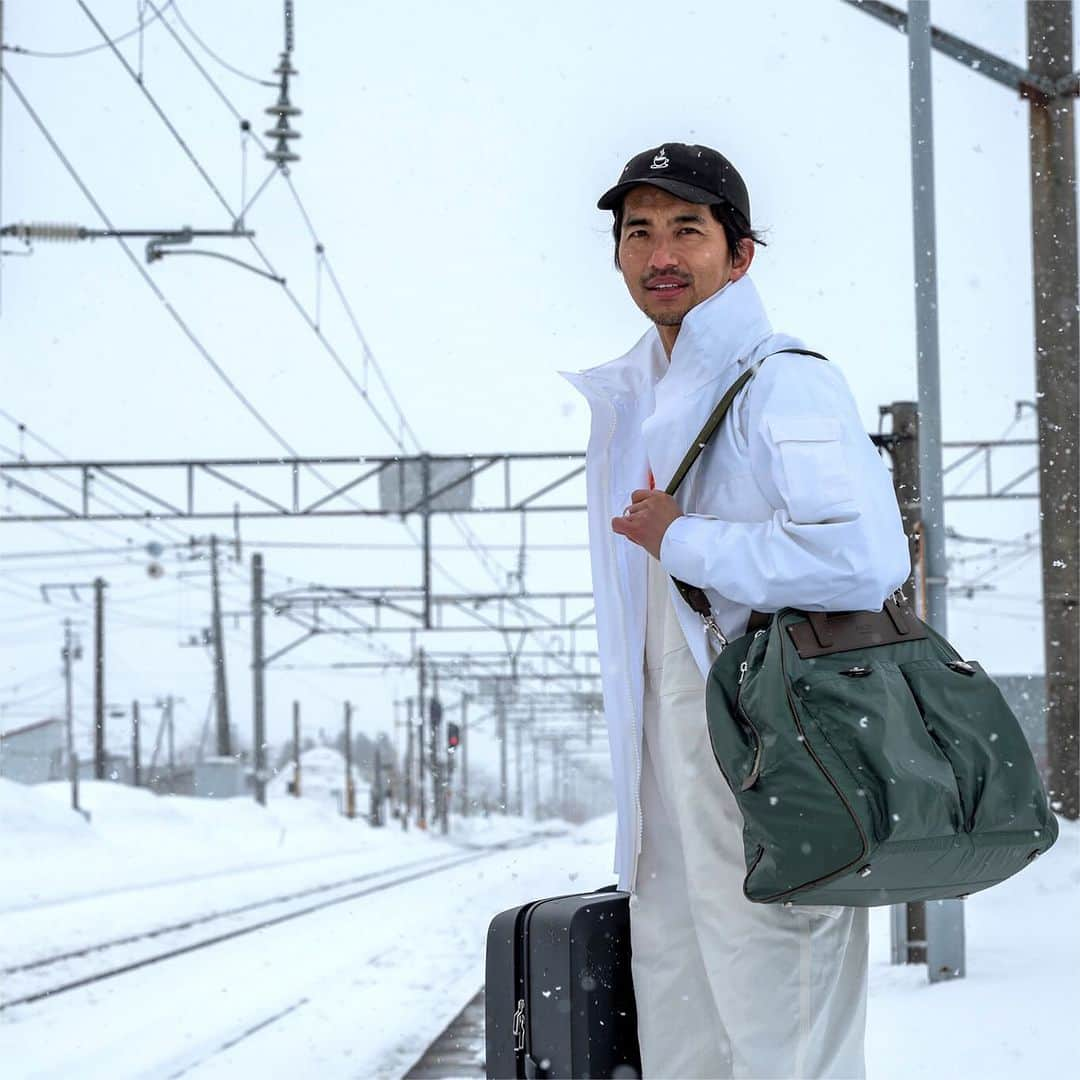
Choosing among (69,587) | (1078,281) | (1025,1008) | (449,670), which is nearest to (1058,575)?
(1078,281)

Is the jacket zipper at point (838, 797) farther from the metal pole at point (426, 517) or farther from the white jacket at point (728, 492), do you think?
the metal pole at point (426, 517)

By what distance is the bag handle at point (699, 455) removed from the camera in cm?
232

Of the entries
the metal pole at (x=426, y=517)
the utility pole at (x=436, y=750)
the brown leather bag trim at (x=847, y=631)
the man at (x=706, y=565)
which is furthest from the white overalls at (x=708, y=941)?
the utility pole at (x=436, y=750)

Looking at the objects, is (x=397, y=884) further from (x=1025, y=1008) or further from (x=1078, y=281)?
(x=1025, y=1008)

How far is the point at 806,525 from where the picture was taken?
7.07ft

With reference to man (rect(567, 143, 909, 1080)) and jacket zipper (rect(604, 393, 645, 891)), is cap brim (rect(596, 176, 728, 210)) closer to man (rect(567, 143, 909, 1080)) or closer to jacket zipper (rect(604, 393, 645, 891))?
man (rect(567, 143, 909, 1080))

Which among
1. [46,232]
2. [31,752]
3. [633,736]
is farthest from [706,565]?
[31,752]

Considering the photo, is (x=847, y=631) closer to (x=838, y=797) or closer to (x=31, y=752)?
(x=838, y=797)

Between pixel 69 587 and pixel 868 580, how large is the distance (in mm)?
44202

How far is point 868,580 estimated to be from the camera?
2148 millimetres

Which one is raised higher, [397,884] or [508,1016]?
[508,1016]

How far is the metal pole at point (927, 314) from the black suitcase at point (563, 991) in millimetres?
5150

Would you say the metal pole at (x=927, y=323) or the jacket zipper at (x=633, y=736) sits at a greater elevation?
the metal pole at (x=927, y=323)

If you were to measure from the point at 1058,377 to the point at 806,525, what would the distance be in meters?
7.85
